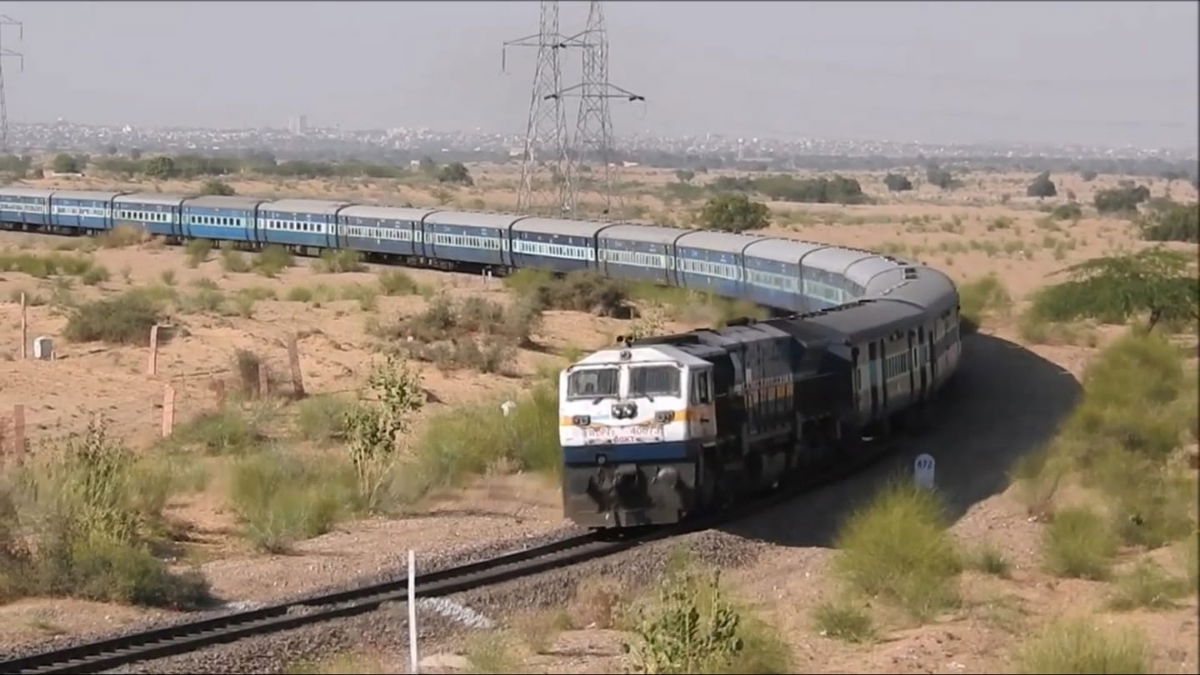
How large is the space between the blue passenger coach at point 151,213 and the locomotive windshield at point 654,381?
5428 cm

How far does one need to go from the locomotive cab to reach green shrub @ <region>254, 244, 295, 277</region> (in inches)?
1628

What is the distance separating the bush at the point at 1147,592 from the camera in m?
16.6

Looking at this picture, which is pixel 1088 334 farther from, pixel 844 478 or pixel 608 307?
pixel 844 478

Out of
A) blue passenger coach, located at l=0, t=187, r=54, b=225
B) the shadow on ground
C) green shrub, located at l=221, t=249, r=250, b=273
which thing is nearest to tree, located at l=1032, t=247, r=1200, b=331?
the shadow on ground

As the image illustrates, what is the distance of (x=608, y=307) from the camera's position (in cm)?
5169

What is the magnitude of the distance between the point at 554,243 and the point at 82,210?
76.1 feet

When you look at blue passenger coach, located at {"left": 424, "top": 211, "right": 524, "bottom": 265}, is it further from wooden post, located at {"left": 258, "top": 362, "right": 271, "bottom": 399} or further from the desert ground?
wooden post, located at {"left": 258, "top": 362, "right": 271, "bottom": 399}

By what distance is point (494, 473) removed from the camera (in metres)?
26.3

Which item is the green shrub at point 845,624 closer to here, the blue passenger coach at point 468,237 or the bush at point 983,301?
the bush at point 983,301

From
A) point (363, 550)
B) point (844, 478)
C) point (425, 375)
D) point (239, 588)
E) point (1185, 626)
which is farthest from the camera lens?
point (425, 375)

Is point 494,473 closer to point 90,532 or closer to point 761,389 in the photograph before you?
point 761,389

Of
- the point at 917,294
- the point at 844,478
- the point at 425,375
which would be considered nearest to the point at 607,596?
the point at 844,478

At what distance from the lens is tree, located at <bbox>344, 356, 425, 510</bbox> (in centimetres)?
2419

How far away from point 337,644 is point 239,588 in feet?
12.1
